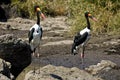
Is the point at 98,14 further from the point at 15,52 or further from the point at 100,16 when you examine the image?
the point at 15,52

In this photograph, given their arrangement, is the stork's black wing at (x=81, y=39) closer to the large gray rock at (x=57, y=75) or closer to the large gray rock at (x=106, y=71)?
the large gray rock at (x=106, y=71)

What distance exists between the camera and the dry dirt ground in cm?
1630

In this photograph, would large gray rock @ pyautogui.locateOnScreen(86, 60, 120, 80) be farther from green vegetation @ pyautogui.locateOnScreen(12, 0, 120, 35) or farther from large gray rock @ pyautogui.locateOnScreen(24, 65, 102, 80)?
green vegetation @ pyautogui.locateOnScreen(12, 0, 120, 35)

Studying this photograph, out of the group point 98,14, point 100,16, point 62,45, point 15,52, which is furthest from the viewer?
point 98,14

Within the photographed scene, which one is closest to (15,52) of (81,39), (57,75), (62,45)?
(57,75)

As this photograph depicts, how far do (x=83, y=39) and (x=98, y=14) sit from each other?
7014 mm

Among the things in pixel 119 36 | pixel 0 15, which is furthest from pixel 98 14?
pixel 0 15

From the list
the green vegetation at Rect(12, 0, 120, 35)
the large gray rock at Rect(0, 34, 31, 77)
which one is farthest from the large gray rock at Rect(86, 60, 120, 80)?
the green vegetation at Rect(12, 0, 120, 35)

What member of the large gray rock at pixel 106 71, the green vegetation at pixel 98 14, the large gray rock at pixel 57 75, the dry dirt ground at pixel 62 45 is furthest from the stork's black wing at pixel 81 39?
the green vegetation at pixel 98 14

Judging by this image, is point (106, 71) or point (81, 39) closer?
point (106, 71)

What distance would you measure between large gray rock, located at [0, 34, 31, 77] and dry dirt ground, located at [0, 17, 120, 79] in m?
3.11

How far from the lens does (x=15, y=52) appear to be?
40.7 feet

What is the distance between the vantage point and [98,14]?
21.9 meters

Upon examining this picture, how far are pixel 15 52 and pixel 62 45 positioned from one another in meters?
6.76
